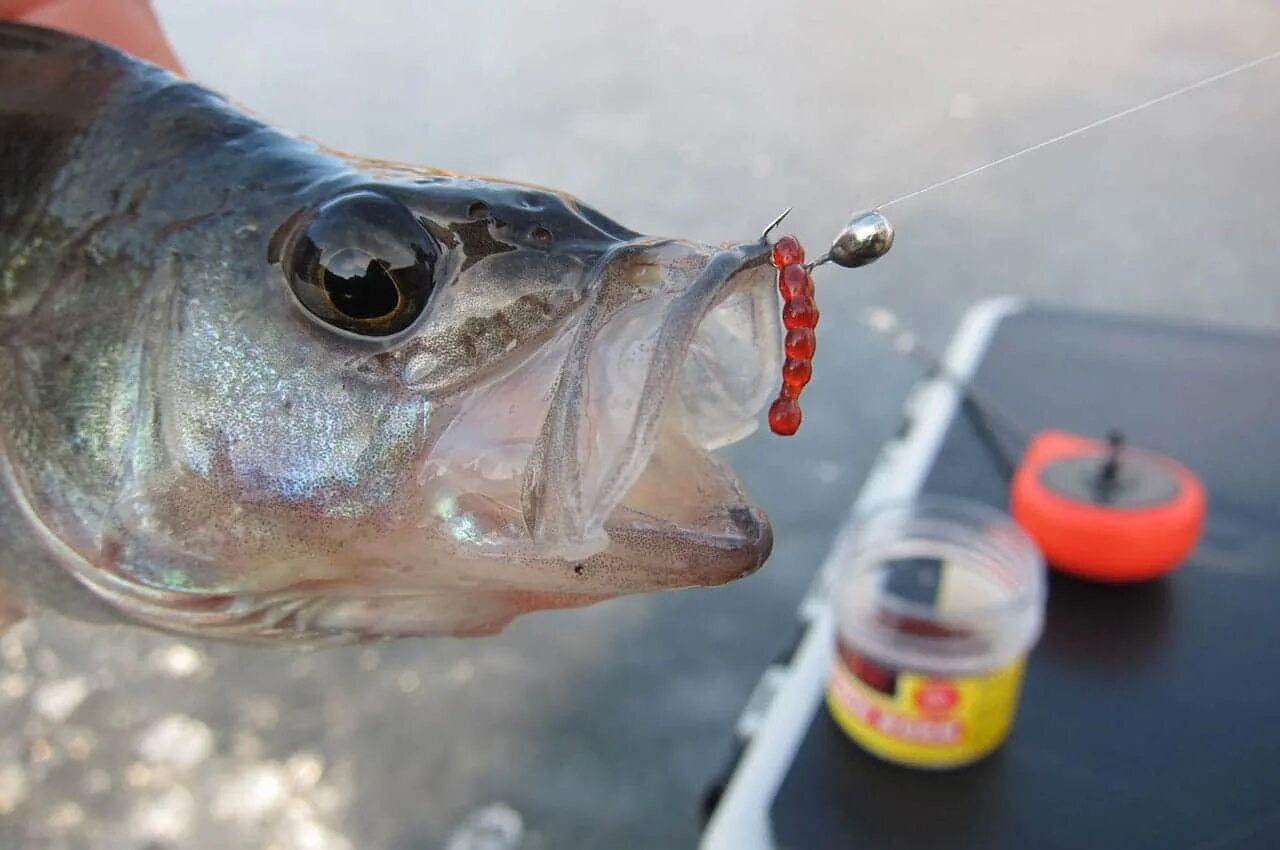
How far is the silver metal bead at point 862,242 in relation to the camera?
0.77 meters

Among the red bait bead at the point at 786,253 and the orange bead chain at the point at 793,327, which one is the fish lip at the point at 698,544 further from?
the red bait bead at the point at 786,253

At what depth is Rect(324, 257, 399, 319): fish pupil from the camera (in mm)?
919

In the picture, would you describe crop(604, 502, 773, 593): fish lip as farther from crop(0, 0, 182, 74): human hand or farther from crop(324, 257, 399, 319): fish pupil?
crop(0, 0, 182, 74): human hand

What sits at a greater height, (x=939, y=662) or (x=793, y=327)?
(x=793, y=327)

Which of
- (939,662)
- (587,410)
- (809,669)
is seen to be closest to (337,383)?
(587,410)

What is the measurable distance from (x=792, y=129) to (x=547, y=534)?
5705mm

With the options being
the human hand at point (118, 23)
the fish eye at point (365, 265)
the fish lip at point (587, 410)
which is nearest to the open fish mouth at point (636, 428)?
the fish lip at point (587, 410)

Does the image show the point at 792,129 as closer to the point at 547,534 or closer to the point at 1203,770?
the point at 1203,770

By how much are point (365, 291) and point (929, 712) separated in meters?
1.24

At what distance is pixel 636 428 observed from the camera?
807 millimetres

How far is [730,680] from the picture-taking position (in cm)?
295

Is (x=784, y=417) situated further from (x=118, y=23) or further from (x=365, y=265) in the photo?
(x=118, y=23)

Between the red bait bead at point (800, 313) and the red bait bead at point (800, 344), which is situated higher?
the red bait bead at point (800, 313)

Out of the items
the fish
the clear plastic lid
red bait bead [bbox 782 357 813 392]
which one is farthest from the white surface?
red bait bead [bbox 782 357 813 392]
